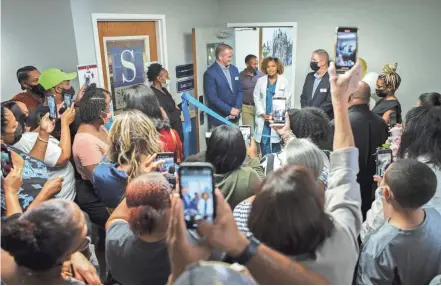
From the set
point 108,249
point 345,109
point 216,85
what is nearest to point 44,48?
point 216,85

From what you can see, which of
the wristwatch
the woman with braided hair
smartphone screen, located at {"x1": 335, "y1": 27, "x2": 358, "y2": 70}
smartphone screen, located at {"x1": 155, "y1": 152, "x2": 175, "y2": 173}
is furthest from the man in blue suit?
the wristwatch

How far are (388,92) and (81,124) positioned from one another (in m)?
2.78

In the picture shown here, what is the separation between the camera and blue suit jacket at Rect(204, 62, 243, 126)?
4156mm

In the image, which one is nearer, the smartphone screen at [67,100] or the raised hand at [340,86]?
the raised hand at [340,86]

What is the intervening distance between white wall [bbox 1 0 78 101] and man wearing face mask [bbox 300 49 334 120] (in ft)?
8.15

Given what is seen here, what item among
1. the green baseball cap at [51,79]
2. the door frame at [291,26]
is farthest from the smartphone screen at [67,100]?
the door frame at [291,26]

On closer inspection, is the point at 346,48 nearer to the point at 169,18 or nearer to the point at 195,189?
the point at 169,18

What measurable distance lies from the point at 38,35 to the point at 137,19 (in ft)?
3.27

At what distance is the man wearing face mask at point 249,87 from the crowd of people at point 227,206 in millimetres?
2061

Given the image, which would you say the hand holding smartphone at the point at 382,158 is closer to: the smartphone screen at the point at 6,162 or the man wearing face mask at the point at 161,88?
the smartphone screen at the point at 6,162

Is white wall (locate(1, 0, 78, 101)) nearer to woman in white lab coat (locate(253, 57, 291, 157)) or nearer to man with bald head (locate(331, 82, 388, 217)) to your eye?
woman in white lab coat (locate(253, 57, 291, 157))

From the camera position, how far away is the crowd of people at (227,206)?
800 mm

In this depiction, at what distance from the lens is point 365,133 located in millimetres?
2279

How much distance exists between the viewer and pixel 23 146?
1.90m
